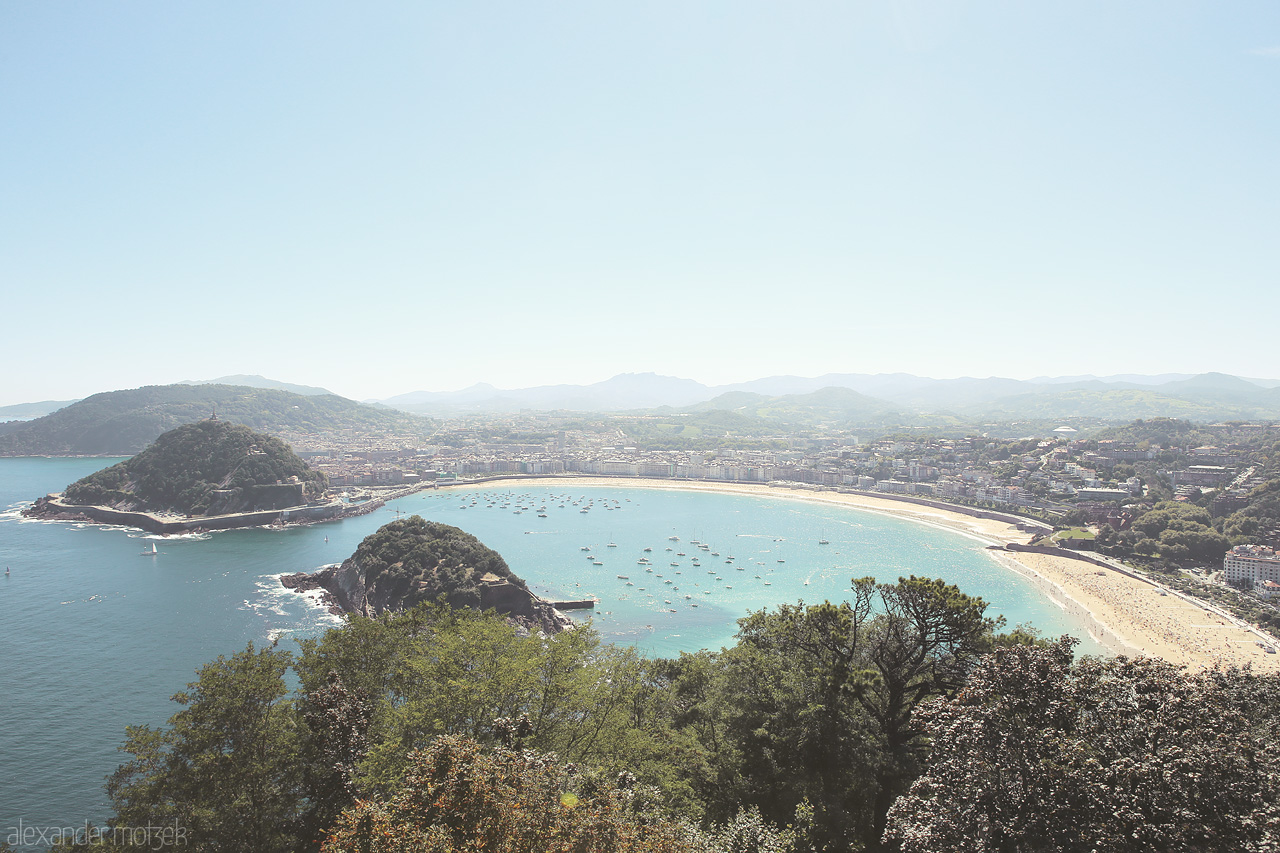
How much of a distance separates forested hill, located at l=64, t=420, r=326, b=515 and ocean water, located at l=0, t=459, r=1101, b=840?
15.5 feet

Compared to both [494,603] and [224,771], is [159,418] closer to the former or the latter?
[494,603]

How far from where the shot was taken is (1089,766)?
495 cm

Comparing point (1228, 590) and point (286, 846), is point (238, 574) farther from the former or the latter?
point (1228, 590)

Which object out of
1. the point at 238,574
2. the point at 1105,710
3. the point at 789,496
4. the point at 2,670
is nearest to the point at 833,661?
the point at 1105,710

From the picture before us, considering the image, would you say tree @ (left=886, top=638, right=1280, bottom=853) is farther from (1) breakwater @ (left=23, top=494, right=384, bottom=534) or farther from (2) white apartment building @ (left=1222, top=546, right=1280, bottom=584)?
(1) breakwater @ (left=23, top=494, right=384, bottom=534)

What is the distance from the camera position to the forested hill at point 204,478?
49375 millimetres

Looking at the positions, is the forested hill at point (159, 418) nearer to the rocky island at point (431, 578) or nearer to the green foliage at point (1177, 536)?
the rocky island at point (431, 578)

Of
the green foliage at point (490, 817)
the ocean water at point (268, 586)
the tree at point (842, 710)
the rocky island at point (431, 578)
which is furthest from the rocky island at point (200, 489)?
the green foliage at point (490, 817)

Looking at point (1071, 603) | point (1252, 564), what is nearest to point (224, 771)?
point (1071, 603)

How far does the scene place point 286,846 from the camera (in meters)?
7.66

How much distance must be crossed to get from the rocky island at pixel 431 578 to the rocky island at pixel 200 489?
2490 centimetres

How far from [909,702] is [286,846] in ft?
30.2

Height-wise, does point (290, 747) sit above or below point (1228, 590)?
above

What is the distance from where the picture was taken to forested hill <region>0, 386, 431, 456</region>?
86438 mm
